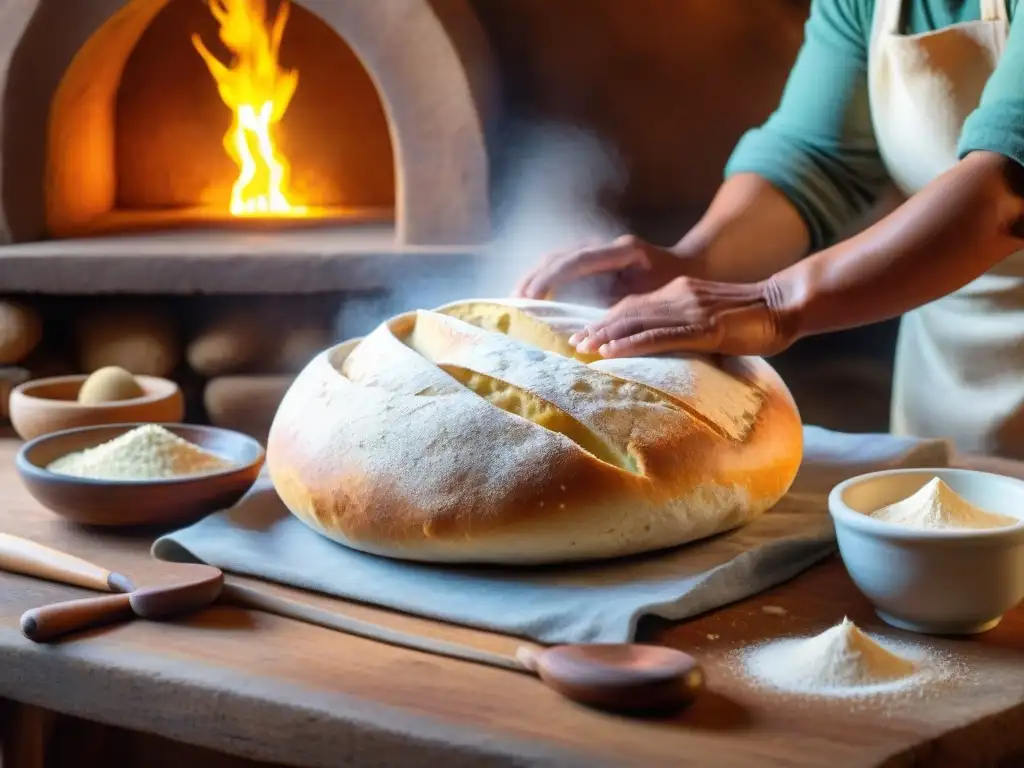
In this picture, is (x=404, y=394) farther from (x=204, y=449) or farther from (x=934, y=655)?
(x=934, y=655)

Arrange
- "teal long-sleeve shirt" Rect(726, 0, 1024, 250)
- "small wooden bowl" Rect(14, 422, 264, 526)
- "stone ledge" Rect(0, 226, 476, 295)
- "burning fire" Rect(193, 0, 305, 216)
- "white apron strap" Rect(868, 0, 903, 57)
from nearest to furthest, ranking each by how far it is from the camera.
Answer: "small wooden bowl" Rect(14, 422, 264, 526) → "white apron strap" Rect(868, 0, 903, 57) → "teal long-sleeve shirt" Rect(726, 0, 1024, 250) → "stone ledge" Rect(0, 226, 476, 295) → "burning fire" Rect(193, 0, 305, 216)

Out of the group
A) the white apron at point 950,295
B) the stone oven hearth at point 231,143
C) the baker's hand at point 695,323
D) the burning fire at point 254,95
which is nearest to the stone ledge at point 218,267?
the stone oven hearth at point 231,143

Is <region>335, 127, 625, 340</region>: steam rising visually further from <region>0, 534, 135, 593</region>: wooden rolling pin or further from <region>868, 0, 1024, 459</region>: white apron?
<region>0, 534, 135, 593</region>: wooden rolling pin

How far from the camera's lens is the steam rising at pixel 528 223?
1975mm

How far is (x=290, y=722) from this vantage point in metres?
0.77

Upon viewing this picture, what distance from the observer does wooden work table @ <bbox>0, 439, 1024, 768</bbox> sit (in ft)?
2.35

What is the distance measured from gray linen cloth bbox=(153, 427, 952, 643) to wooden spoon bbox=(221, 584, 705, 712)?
0.15ft

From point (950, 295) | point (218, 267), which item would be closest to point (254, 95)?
point (218, 267)

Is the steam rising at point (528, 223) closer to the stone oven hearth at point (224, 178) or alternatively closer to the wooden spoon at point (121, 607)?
the stone oven hearth at point (224, 178)

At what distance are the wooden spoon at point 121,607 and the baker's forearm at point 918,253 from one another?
62 centimetres

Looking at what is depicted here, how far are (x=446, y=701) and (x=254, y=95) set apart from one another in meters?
1.89

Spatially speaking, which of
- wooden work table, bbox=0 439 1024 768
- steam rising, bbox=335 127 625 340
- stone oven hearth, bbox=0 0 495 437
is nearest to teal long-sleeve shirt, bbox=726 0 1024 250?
steam rising, bbox=335 127 625 340

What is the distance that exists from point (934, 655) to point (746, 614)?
0.48 feet

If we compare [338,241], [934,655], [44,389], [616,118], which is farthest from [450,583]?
[616,118]
